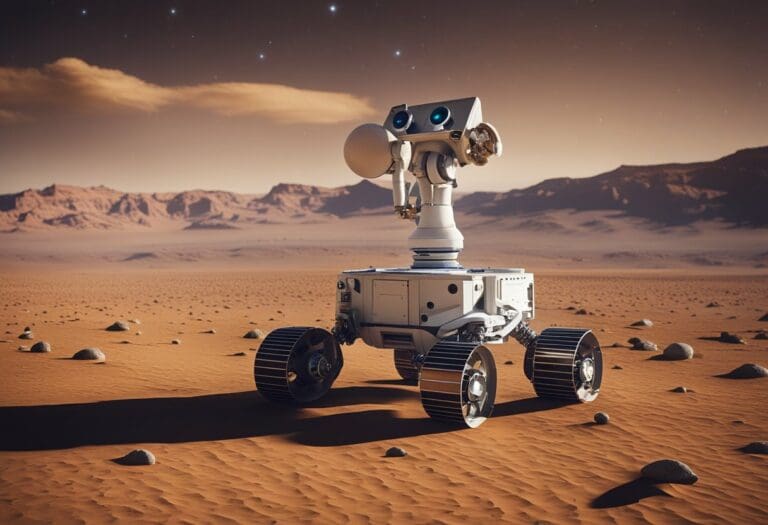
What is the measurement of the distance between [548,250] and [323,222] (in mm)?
76329

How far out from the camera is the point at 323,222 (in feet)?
517

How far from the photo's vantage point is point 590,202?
411 feet

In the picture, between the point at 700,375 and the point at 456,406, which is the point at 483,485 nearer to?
the point at 456,406

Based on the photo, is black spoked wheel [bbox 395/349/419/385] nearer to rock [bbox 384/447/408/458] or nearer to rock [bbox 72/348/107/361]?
rock [bbox 384/447/408/458]

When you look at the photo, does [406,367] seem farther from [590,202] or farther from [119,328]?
[590,202]

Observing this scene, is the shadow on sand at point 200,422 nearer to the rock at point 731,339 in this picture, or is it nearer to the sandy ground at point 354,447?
the sandy ground at point 354,447

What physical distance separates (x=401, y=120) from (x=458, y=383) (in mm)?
3575

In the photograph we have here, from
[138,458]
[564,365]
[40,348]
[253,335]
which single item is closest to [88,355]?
[40,348]

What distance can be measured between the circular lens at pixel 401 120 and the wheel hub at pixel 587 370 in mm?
3664

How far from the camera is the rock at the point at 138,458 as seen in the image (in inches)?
207

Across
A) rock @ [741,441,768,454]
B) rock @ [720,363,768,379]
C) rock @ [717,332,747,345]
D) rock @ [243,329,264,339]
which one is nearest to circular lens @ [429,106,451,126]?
rock @ [741,441,768,454]

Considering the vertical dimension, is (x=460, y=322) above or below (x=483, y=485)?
above

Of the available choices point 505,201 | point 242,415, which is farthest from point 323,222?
point 242,415

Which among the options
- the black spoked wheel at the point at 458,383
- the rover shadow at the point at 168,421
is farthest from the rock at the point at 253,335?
the black spoked wheel at the point at 458,383
